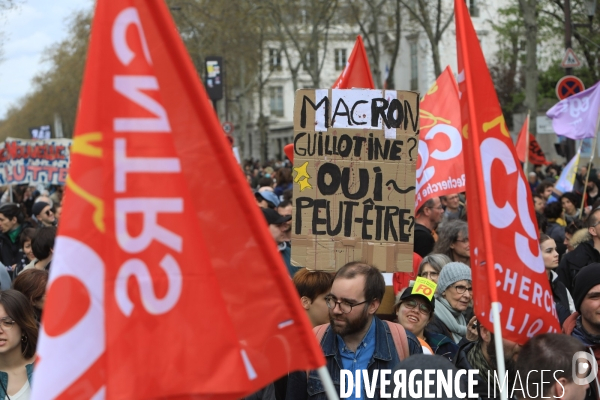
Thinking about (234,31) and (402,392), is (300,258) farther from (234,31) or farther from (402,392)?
(234,31)

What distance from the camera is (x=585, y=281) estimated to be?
4.27 metres

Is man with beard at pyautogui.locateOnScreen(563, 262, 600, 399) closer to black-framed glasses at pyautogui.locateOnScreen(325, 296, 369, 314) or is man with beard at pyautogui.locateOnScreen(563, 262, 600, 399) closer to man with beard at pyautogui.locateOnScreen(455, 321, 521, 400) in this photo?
man with beard at pyautogui.locateOnScreen(455, 321, 521, 400)

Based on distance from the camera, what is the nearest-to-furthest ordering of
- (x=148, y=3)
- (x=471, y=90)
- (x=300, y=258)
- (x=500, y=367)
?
(x=148, y=3)
(x=500, y=367)
(x=471, y=90)
(x=300, y=258)

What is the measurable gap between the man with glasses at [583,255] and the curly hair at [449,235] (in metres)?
0.88

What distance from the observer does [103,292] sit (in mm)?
2754

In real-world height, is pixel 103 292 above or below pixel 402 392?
above

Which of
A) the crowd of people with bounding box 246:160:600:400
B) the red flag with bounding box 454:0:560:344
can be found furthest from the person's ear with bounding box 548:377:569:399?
the red flag with bounding box 454:0:560:344

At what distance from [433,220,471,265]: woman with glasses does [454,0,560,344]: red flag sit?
306 centimetres

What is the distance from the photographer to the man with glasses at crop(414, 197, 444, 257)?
Result: 24.6 ft

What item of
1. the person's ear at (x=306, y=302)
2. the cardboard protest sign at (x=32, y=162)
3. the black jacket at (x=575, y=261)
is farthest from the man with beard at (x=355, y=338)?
the cardboard protest sign at (x=32, y=162)

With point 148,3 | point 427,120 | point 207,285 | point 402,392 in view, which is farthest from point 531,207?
point 427,120

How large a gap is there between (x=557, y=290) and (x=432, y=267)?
93 cm

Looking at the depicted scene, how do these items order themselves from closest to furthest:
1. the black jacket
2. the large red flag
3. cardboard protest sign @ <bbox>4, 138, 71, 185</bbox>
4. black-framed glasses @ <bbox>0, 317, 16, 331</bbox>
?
the large red flag, black-framed glasses @ <bbox>0, 317, 16, 331</bbox>, the black jacket, cardboard protest sign @ <bbox>4, 138, 71, 185</bbox>

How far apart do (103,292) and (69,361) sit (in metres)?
0.22
